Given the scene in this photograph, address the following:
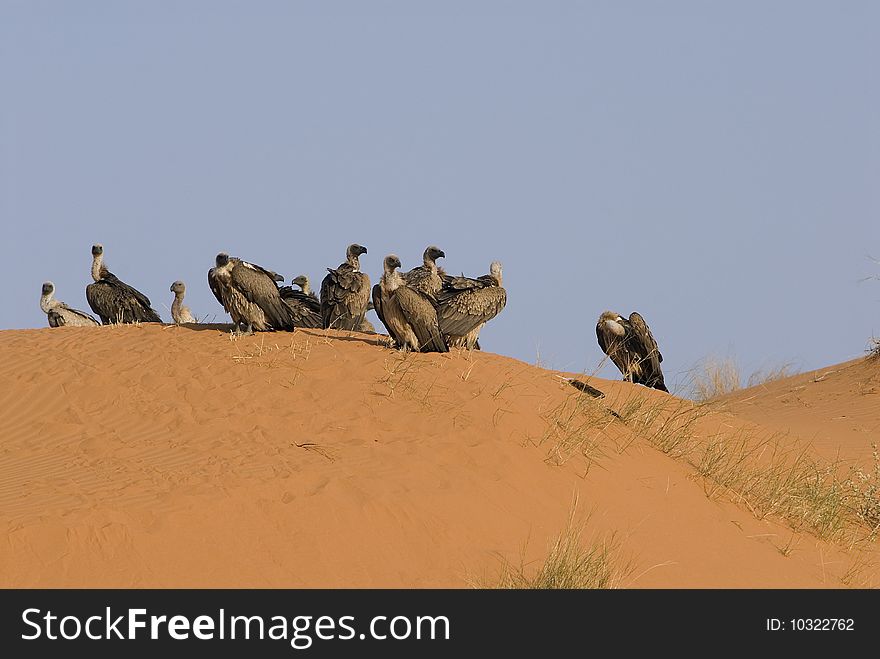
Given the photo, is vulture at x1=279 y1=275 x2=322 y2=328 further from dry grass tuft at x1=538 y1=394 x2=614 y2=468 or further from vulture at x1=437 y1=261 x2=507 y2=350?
dry grass tuft at x1=538 y1=394 x2=614 y2=468

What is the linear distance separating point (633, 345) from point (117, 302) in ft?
26.2

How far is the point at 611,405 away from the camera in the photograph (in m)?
14.6

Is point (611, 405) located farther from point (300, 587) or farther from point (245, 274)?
point (300, 587)

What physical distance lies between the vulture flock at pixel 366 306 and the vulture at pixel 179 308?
0.6 inches

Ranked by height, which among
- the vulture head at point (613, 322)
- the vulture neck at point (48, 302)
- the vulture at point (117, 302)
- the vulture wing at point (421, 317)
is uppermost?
the vulture neck at point (48, 302)

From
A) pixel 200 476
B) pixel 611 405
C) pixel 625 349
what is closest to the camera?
pixel 200 476

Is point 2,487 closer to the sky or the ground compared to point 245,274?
closer to the ground

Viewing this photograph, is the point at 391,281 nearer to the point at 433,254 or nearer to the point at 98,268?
the point at 433,254

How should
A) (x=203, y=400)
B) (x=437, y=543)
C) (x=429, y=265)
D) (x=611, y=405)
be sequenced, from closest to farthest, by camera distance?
(x=437, y=543), (x=203, y=400), (x=611, y=405), (x=429, y=265)

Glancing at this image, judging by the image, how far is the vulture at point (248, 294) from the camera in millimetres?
→ 15203

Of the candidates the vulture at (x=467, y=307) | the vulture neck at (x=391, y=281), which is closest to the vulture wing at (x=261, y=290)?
the vulture neck at (x=391, y=281)

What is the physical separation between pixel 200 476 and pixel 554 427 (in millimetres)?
3829

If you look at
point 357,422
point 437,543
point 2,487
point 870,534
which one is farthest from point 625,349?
point 2,487

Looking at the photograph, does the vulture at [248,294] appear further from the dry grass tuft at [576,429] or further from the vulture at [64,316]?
the vulture at [64,316]
